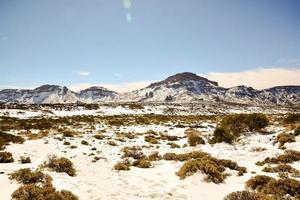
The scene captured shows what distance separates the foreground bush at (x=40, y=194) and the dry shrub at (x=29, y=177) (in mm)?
1188

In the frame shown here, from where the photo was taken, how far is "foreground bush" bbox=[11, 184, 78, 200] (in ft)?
29.4

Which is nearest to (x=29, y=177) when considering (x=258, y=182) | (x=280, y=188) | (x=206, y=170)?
(x=206, y=170)

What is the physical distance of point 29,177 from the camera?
1060 cm

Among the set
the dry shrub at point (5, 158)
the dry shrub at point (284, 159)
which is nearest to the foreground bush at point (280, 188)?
Answer: the dry shrub at point (284, 159)

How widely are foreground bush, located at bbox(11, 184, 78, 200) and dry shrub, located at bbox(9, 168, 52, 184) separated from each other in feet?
3.90

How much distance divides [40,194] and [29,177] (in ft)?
6.34

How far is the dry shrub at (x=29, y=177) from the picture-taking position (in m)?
10.6

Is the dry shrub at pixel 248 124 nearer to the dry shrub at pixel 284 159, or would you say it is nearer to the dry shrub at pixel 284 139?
the dry shrub at pixel 284 139

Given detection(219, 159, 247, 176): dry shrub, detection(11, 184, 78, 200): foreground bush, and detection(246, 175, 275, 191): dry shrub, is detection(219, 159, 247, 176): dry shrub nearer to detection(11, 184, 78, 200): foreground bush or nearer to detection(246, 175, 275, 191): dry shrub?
detection(246, 175, 275, 191): dry shrub

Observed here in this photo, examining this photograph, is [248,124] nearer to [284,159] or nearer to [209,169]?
[284,159]

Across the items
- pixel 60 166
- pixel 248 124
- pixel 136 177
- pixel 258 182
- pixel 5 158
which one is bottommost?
pixel 136 177

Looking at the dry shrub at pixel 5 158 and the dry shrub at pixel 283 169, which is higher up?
the dry shrub at pixel 5 158

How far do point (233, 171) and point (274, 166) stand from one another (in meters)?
2.18

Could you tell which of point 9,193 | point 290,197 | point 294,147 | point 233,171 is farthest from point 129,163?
point 294,147
